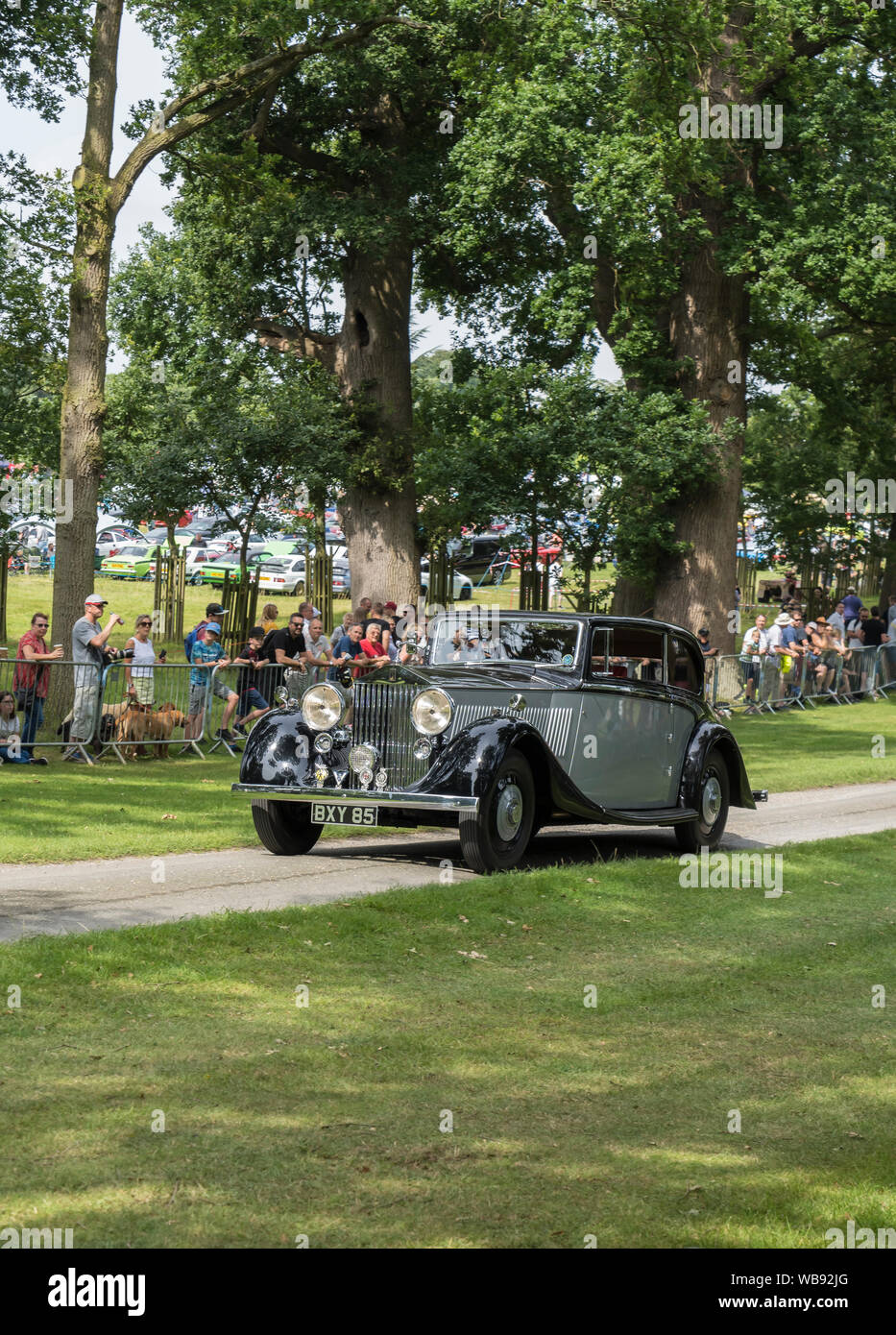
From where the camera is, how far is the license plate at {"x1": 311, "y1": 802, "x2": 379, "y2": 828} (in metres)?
11.6

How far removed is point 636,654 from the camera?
1352 centimetres

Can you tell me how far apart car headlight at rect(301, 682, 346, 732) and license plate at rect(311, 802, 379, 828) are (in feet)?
2.24

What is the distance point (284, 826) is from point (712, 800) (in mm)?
4025

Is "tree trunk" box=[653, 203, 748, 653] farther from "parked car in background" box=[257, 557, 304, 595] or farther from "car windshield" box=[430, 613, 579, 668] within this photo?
"parked car in background" box=[257, 557, 304, 595]

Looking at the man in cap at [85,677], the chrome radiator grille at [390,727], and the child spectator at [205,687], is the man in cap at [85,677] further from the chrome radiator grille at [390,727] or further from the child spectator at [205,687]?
the chrome radiator grille at [390,727]

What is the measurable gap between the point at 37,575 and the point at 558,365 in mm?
23361

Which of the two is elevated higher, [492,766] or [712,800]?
[492,766]

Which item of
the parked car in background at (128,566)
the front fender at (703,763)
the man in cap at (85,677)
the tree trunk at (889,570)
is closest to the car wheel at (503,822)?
the front fender at (703,763)

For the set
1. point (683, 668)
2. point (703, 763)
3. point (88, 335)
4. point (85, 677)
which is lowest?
point (703, 763)

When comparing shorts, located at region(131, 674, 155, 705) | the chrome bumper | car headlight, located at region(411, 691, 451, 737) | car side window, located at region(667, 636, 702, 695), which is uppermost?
car side window, located at region(667, 636, 702, 695)

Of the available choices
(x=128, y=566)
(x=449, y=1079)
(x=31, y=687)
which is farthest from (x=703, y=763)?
(x=128, y=566)

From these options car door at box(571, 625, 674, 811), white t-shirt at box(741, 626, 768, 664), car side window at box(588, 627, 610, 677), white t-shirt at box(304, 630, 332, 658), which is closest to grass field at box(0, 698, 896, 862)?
white t-shirt at box(304, 630, 332, 658)

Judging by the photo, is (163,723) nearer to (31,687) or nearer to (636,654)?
(31,687)

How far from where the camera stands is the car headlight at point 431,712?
11805 millimetres
